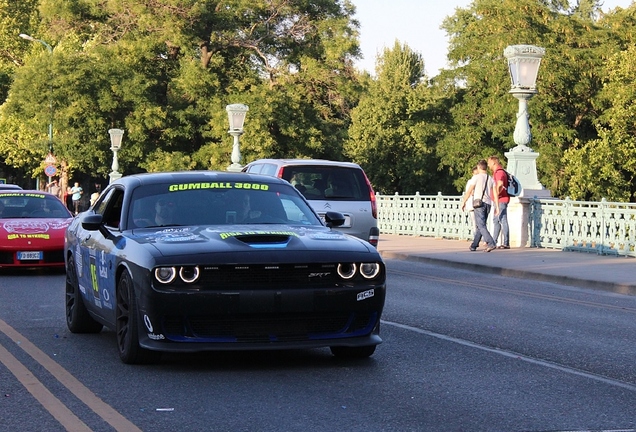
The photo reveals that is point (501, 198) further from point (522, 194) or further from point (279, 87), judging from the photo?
point (279, 87)

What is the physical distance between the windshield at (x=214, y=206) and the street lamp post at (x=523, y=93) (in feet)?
53.1

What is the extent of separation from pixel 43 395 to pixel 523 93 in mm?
19488

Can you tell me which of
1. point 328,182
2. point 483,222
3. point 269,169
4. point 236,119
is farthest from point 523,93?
point 236,119

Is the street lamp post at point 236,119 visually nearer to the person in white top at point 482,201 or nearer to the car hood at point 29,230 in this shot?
the person in white top at point 482,201

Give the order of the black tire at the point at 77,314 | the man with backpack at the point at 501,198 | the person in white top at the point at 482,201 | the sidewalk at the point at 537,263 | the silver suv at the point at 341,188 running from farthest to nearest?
the man with backpack at the point at 501,198 → the person in white top at the point at 482,201 → the silver suv at the point at 341,188 → the sidewalk at the point at 537,263 → the black tire at the point at 77,314

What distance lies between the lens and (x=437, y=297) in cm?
1483

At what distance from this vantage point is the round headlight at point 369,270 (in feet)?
27.2

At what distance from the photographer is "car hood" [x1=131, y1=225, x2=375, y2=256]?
806 centimetres

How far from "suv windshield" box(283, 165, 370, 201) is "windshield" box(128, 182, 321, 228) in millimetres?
8626

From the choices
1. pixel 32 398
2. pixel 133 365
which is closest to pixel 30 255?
pixel 133 365

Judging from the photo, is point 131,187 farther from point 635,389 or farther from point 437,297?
point 437,297

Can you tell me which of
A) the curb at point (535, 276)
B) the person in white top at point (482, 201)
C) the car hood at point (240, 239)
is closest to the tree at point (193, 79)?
the person in white top at point (482, 201)

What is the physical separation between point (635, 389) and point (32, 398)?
3.92 meters

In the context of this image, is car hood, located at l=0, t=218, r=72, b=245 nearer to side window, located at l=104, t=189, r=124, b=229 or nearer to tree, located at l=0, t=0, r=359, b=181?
side window, located at l=104, t=189, r=124, b=229
